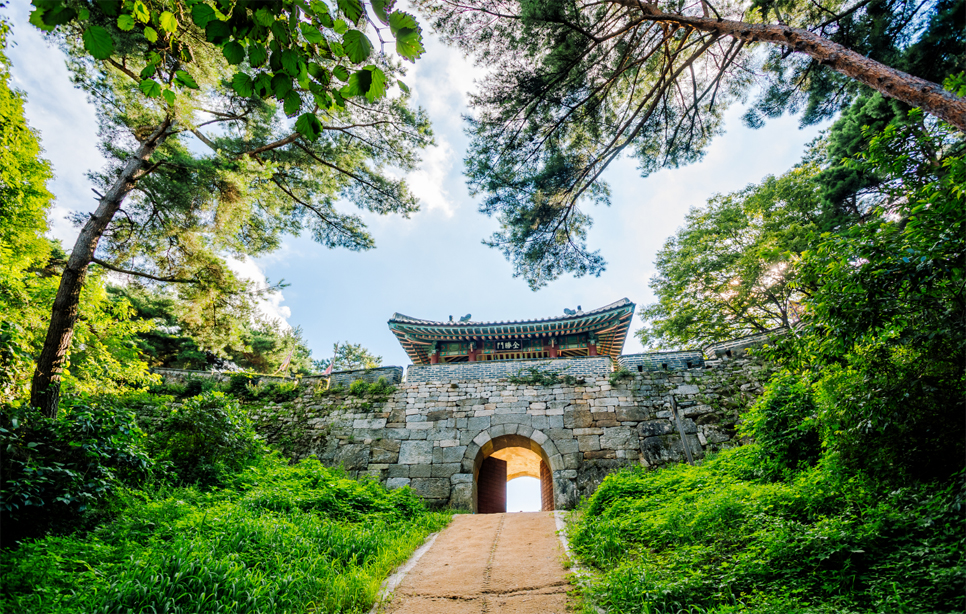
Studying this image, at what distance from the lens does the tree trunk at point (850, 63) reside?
2984 mm

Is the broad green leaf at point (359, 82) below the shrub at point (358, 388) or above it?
below

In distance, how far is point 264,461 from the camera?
258 inches

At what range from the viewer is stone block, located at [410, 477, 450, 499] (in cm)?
743

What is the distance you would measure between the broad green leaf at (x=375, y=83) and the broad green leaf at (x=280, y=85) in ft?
1.05

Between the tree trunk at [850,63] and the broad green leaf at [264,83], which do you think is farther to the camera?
the tree trunk at [850,63]

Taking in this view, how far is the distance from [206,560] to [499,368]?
7210 mm

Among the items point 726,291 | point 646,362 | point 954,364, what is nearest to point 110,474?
point 954,364

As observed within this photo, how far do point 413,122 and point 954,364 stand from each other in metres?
7.65

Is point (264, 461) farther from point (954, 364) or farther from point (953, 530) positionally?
point (954, 364)

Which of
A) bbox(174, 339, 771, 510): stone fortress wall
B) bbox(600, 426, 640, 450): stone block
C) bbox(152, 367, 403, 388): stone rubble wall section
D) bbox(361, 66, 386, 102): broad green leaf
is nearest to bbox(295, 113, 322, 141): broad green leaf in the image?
bbox(361, 66, 386, 102): broad green leaf

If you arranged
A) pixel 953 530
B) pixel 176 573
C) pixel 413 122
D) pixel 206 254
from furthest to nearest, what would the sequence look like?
pixel 413 122
pixel 206 254
pixel 176 573
pixel 953 530

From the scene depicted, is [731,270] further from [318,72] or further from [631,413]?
[318,72]

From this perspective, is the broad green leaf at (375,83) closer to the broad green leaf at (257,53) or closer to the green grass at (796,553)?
the broad green leaf at (257,53)

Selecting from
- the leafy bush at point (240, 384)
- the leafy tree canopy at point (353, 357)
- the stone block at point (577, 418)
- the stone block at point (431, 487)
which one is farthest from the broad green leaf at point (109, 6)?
the leafy tree canopy at point (353, 357)
